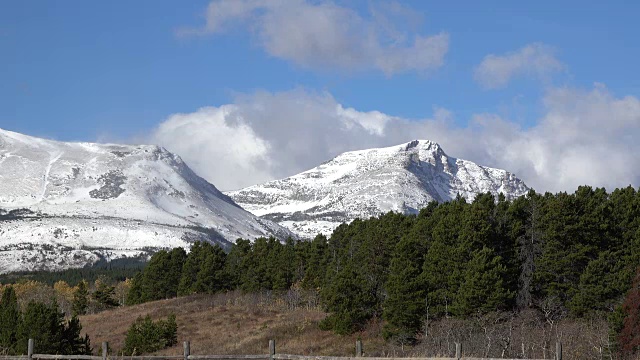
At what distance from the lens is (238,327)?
80.8 metres

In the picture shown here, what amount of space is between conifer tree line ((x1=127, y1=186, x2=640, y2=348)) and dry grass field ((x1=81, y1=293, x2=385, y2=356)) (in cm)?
334

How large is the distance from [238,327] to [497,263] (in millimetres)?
30801

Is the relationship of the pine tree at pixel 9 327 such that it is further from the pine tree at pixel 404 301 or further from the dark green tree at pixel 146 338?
the pine tree at pixel 404 301

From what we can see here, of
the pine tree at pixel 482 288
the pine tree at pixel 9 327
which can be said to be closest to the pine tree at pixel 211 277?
the pine tree at pixel 9 327

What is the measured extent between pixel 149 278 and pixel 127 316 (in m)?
29.9

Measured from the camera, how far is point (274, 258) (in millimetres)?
109125

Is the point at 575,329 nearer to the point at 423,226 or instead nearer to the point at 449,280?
the point at 449,280

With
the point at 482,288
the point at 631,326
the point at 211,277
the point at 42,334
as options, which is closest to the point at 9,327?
the point at 42,334

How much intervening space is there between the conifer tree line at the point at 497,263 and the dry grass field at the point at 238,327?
10.9ft

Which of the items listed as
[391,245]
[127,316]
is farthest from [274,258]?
[391,245]

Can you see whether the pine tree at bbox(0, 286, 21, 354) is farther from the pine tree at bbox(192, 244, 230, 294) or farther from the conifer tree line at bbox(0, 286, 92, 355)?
the pine tree at bbox(192, 244, 230, 294)

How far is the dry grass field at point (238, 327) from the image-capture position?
6314cm

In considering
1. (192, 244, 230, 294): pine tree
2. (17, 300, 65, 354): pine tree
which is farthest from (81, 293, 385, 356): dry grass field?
(17, 300, 65, 354): pine tree

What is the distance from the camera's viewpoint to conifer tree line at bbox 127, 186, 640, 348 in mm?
58219
